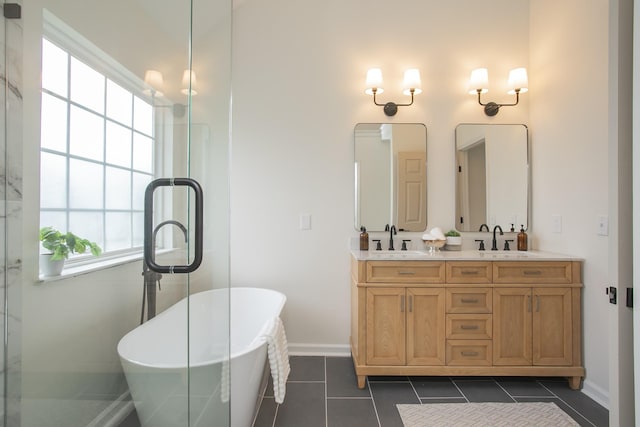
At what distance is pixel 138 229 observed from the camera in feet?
3.56

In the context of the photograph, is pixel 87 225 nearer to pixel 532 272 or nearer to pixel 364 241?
pixel 364 241

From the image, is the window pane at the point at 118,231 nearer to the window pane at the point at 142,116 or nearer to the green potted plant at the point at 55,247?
Answer: the green potted plant at the point at 55,247

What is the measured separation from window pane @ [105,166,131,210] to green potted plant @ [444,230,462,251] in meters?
2.25

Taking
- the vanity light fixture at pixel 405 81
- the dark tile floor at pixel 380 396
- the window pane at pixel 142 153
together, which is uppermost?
the vanity light fixture at pixel 405 81

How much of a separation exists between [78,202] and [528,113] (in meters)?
3.10

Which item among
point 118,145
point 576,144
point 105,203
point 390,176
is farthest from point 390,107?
point 105,203

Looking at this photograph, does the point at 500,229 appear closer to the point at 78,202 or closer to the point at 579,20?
the point at 579,20

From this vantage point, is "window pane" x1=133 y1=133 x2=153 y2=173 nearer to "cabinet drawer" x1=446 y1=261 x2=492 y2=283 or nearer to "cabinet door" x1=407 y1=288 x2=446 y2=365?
"cabinet door" x1=407 y1=288 x2=446 y2=365

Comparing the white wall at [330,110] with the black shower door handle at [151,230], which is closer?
the black shower door handle at [151,230]

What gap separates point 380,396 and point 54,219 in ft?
6.38

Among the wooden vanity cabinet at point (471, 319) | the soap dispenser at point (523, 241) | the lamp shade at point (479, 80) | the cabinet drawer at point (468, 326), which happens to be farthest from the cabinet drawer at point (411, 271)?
the lamp shade at point (479, 80)

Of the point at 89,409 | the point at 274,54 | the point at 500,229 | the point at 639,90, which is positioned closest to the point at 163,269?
the point at 89,409

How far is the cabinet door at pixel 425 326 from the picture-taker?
79.8 inches

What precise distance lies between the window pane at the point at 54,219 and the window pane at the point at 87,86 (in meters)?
0.34
